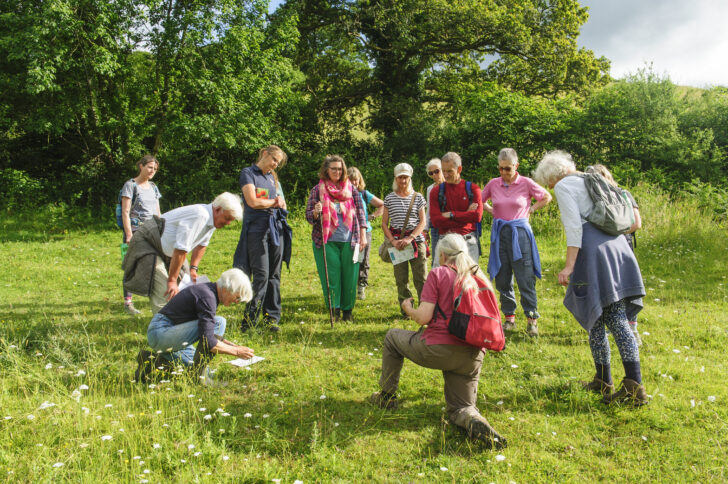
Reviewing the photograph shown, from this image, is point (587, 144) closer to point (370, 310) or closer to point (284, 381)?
point (370, 310)

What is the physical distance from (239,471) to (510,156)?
440 cm

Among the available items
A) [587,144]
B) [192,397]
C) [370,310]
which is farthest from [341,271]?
[587,144]

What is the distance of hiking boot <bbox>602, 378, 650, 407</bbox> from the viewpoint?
153 inches

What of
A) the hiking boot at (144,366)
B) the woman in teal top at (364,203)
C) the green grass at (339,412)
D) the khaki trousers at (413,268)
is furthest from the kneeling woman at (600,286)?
the woman in teal top at (364,203)

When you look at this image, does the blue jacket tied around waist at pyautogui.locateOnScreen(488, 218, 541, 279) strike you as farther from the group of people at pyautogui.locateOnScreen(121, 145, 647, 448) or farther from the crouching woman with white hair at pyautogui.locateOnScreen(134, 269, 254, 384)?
the crouching woman with white hair at pyautogui.locateOnScreen(134, 269, 254, 384)

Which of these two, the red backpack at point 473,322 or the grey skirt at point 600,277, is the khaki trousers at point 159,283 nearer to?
the red backpack at point 473,322

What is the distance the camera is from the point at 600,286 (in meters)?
3.96

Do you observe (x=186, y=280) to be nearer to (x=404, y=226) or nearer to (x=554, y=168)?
(x=404, y=226)

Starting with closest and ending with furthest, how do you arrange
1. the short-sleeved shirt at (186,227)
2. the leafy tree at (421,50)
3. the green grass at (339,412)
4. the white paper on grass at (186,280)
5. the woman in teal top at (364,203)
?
1. the green grass at (339,412)
2. the short-sleeved shirt at (186,227)
3. the white paper on grass at (186,280)
4. the woman in teal top at (364,203)
5. the leafy tree at (421,50)

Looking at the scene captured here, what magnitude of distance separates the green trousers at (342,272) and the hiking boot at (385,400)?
7.97ft

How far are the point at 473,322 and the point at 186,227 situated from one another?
2660mm

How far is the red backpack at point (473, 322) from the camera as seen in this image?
3.50 meters

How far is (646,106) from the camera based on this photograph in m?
15.0

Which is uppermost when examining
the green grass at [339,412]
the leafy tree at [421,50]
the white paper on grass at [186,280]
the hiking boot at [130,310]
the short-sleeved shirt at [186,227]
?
the leafy tree at [421,50]
